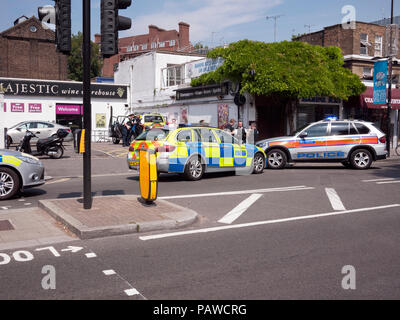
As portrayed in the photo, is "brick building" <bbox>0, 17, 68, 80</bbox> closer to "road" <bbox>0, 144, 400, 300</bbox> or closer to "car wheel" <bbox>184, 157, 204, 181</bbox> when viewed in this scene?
"car wheel" <bbox>184, 157, 204, 181</bbox>

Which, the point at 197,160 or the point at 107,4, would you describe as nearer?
the point at 107,4

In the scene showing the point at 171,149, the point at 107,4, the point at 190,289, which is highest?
the point at 107,4

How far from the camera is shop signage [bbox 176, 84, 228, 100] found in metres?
25.0

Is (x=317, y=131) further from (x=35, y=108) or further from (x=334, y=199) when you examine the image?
(x=35, y=108)

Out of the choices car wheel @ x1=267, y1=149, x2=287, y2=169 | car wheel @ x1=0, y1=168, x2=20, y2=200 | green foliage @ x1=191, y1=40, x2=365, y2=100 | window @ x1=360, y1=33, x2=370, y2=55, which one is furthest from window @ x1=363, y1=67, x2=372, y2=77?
car wheel @ x1=0, y1=168, x2=20, y2=200

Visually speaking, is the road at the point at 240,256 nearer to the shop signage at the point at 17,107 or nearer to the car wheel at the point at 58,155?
the car wheel at the point at 58,155

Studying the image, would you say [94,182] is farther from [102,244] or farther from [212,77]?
[212,77]

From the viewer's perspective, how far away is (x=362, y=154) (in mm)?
16188

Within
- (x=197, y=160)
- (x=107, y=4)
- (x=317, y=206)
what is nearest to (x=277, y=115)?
(x=197, y=160)

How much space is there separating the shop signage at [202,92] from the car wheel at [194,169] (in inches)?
507

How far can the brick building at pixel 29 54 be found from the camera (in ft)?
163

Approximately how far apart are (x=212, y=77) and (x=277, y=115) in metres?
4.41

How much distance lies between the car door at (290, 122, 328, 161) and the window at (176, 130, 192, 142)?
5179 millimetres

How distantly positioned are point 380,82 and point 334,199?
16191 mm
